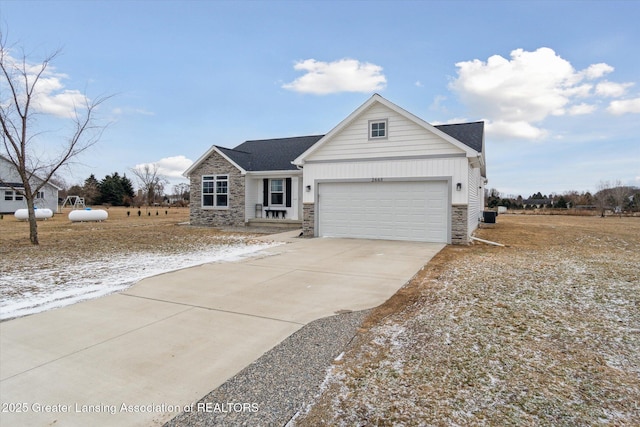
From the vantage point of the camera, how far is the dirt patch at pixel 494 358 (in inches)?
99.8

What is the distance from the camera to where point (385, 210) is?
1264 cm

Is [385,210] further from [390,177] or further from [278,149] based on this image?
[278,149]

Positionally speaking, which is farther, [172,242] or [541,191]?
[541,191]

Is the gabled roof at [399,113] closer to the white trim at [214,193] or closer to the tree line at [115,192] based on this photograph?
the white trim at [214,193]

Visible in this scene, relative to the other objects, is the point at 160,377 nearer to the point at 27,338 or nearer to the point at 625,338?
the point at 27,338

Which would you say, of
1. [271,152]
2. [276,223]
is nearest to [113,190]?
[271,152]

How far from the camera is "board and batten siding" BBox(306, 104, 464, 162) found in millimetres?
11914

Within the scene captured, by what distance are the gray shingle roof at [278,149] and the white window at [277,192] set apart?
76 cm

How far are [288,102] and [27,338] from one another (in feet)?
56.8

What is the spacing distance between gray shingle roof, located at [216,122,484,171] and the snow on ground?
9.01 metres

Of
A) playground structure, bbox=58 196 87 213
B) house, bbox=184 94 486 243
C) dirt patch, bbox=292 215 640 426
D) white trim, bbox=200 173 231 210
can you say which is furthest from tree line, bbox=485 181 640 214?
playground structure, bbox=58 196 87 213

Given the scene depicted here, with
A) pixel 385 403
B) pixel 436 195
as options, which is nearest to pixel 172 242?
pixel 436 195

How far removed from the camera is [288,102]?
63.7 feet

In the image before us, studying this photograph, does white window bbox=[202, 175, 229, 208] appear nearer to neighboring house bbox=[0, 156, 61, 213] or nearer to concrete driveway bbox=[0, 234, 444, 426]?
concrete driveway bbox=[0, 234, 444, 426]
